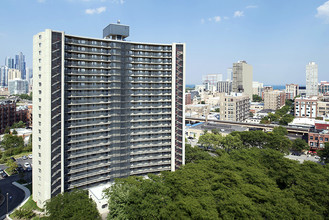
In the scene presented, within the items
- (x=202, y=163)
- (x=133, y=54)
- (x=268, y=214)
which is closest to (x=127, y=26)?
(x=133, y=54)

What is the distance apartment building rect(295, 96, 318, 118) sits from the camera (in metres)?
142

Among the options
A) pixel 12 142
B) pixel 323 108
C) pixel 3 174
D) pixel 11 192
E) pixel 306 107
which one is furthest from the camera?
pixel 323 108

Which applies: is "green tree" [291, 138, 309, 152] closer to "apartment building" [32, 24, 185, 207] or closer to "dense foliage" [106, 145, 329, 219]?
"dense foliage" [106, 145, 329, 219]

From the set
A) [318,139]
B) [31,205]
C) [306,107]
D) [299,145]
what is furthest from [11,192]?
[306,107]

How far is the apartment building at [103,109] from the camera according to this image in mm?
48719

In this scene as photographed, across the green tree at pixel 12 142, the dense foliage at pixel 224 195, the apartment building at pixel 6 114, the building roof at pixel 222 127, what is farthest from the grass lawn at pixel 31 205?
the apartment building at pixel 6 114

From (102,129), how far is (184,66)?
28706 millimetres

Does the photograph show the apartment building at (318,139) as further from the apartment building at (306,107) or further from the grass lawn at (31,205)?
the grass lawn at (31,205)

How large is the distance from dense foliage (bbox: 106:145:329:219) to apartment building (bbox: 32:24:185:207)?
43.5 feet

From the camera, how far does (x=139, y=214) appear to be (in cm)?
3866

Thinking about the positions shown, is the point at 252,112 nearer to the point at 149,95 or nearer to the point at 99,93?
the point at 149,95

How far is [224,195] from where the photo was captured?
38.8m

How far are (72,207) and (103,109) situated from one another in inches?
992

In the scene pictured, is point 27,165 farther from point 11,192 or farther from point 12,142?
point 12,142
